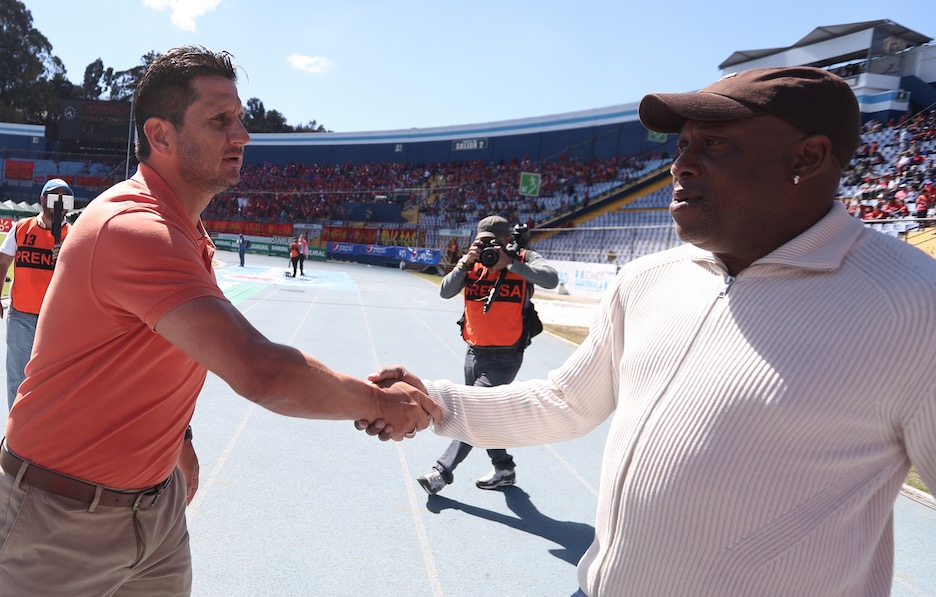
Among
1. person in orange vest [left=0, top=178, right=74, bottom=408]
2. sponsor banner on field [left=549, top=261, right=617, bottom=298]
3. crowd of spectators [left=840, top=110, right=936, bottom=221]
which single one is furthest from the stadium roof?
person in orange vest [left=0, top=178, right=74, bottom=408]

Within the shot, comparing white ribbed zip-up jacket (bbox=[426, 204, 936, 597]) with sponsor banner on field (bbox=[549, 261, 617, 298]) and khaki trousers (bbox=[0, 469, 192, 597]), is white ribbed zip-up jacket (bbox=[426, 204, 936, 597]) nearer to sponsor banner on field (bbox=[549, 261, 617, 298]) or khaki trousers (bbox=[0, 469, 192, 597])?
khaki trousers (bbox=[0, 469, 192, 597])

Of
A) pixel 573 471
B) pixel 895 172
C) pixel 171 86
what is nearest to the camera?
pixel 171 86

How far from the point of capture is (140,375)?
69.3 inches

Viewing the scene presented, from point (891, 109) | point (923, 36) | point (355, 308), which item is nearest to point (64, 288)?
point (355, 308)

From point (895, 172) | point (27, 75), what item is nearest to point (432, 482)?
point (895, 172)

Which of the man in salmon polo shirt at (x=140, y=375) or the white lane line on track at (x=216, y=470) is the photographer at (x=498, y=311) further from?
the man in salmon polo shirt at (x=140, y=375)

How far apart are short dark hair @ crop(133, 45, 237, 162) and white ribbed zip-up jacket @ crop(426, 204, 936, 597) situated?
1.53 m

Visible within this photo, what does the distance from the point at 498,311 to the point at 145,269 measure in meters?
3.57

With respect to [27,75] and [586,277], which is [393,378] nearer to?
[586,277]

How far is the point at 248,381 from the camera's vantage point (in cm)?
157

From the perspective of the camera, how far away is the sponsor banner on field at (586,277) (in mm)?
22461

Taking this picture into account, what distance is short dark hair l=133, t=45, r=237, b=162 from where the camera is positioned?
1.95m

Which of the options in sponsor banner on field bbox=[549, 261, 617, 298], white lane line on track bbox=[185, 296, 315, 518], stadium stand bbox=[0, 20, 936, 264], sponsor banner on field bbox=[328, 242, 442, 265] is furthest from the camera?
sponsor banner on field bbox=[328, 242, 442, 265]

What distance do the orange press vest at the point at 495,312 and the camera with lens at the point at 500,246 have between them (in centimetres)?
11
